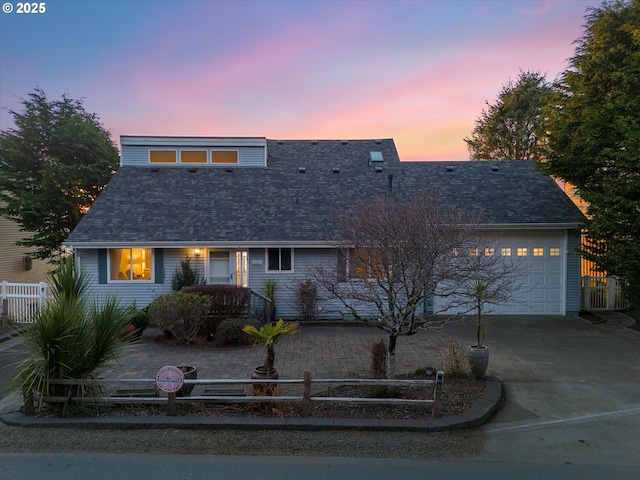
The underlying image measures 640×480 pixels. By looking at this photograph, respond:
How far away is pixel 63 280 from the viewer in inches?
258

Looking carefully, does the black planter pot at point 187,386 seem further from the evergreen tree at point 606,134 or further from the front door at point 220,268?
the evergreen tree at point 606,134

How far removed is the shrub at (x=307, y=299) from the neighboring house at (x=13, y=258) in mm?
13180

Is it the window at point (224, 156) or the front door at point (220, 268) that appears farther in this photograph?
the window at point (224, 156)

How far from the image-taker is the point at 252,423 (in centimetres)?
546

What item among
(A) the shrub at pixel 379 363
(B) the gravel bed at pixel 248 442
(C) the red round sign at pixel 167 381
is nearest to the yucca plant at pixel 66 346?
(B) the gravel bed at pixel 248 442

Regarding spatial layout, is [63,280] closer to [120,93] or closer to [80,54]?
[80,54]

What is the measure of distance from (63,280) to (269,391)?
378cm

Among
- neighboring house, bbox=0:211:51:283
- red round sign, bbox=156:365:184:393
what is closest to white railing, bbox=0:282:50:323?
neighboring house, bbox=0:211:51:283

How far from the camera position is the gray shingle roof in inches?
522

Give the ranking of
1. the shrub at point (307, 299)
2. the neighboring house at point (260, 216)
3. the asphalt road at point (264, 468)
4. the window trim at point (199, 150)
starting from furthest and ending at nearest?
1. the window trim at point (199, 150)
2. the neighboring house at point (260, 216)
3. the shrub at point (307, 299)
4. the asphalt road at point (264, 468)

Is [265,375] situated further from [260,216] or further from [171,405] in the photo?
[260,216]

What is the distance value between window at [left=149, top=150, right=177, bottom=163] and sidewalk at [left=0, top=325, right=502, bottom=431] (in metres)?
7.84

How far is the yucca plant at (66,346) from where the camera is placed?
565 cm

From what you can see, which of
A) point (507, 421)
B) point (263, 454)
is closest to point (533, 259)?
point (507, 421)
